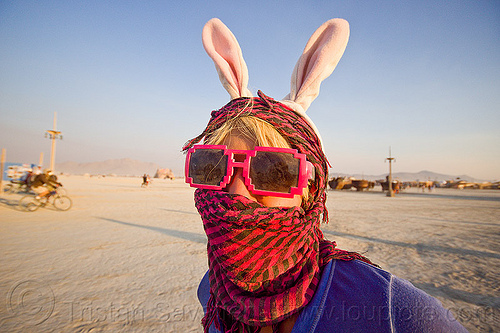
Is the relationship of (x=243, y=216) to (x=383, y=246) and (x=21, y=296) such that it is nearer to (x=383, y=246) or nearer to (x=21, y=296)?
(x=21, y=296)

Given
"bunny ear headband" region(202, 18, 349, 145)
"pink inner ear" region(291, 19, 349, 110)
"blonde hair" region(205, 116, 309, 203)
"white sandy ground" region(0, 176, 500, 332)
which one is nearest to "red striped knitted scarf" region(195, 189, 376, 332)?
"blonde hair" region(205, 116, 309, 203)

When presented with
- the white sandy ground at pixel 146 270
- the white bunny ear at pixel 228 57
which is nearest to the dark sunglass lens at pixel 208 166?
the white bunny ear at pixel 228 57

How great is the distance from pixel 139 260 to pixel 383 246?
5.33 m

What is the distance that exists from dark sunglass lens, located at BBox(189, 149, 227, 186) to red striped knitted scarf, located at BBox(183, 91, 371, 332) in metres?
0.07

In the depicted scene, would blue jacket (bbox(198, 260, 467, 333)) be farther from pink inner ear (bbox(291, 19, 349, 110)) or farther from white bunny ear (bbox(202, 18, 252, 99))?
white bunny ear (bbox(202, 18, 252, 99))

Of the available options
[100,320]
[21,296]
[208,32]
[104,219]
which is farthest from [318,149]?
[104,219]

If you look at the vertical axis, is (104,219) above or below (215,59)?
below

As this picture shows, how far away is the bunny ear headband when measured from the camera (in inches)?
Answer: 50.2

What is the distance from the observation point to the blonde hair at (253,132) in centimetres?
108

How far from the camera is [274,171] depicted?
3.24 ft

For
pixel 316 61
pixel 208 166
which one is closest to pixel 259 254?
pixel 208 166

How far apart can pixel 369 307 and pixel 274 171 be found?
61 cm

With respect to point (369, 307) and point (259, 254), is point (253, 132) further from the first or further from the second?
point (369, 307)

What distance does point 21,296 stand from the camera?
2.79 meters
